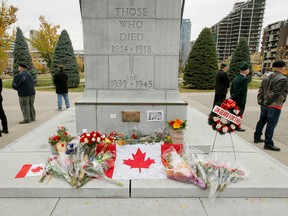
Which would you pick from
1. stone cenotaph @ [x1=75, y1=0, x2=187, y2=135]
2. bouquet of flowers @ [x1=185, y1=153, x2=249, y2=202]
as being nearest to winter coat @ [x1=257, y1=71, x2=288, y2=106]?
stone cenotaph @ [x1=75, y1=0, x2=187, y2=135]

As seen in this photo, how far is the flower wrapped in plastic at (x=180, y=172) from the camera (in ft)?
9.91

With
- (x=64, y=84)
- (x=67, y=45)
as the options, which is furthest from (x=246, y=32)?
(x=64, y=84)

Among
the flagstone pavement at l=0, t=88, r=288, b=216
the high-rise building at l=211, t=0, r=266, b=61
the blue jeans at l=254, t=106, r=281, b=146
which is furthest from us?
the high-rise building at l=211, t=0, r=266, b=61

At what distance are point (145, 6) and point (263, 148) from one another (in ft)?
14.1

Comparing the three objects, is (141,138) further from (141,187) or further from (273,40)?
(273,40)

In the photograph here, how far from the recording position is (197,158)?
342cm

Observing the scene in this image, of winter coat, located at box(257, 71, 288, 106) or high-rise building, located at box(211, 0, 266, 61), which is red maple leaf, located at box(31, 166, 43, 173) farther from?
high-rise building, located at box(211, 0, 266, 61)

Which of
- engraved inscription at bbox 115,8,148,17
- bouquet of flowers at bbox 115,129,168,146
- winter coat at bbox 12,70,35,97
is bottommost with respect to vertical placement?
bouquet of flowers at bbox 115,129,168,146

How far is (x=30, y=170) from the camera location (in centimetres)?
337

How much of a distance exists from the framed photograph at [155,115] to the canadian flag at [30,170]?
225 centimetres

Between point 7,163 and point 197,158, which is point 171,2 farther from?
point 7,163

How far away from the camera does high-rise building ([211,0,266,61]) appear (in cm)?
11544

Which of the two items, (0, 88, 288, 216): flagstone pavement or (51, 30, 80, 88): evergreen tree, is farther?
(51, 30, 80, 88): evergreen tree

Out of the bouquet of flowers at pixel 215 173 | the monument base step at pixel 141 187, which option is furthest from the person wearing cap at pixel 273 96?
the bouquet of flowers at pixel 215 173
